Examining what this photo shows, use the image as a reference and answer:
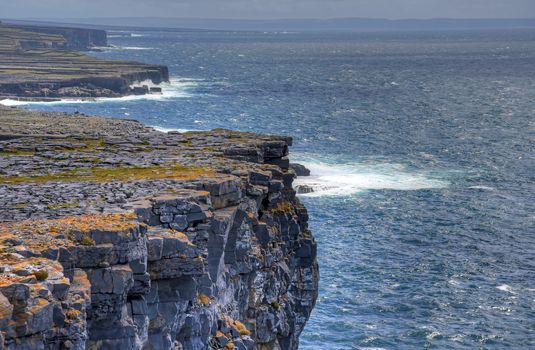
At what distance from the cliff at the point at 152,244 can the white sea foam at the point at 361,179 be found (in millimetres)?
49639

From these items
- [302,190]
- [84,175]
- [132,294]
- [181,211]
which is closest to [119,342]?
[132,294]

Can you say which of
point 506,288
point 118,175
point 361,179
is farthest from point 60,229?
point 361,179

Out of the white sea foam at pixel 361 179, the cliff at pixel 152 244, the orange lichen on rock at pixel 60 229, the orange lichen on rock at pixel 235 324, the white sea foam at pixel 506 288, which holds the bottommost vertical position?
the white sea foam at pixel 361 179

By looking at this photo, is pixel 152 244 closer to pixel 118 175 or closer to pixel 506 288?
pixel 118 175

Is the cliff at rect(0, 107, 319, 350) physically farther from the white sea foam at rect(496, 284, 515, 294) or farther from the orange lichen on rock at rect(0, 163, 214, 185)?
the white sea foam at rect(496, 284, 515, 294)

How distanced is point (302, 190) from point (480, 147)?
4905cm

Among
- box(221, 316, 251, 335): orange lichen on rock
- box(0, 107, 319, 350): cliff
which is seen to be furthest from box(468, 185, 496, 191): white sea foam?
box(221, 316, 251, 335): orange lichen on rock

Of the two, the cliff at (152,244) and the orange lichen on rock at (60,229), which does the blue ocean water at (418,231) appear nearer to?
the cliff at (152,244)

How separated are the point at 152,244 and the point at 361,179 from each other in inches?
3412

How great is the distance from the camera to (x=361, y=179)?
4678 inches

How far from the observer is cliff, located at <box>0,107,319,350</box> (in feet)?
90.1

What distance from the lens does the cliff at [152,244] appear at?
90.1 ft

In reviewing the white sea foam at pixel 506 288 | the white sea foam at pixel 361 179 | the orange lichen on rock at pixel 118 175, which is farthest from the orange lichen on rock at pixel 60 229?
the white sea foam at pixel 361 179

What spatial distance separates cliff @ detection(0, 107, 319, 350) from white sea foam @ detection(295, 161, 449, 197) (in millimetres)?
49639
